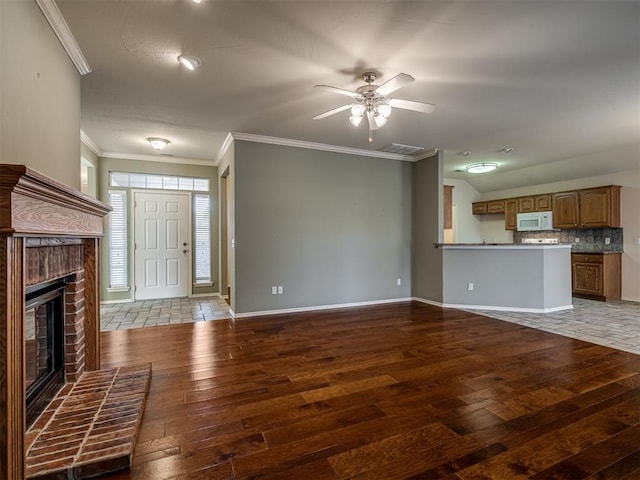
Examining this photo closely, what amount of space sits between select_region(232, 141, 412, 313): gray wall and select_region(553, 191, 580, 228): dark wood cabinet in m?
3.51

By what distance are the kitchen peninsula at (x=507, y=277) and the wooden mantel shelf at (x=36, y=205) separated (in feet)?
16.1

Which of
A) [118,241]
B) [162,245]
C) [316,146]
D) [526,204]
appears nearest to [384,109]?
[316,146]

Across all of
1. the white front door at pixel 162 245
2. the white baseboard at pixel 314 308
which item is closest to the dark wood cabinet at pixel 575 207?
the white baseboard at pixel 314 308

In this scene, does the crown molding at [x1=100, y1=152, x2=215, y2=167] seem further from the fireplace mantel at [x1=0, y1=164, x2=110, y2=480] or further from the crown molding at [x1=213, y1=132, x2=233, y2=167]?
the fireplace mantel at [x1=0, y1=164, x2=110, y2=480]

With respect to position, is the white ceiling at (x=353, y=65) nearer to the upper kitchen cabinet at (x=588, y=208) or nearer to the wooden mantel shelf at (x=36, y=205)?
the wooden mantel shelf at (x=36, y=205)

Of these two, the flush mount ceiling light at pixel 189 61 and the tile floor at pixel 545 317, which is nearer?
the flush mount ceiling light at pixel 189 61

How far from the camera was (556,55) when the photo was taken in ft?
8.39

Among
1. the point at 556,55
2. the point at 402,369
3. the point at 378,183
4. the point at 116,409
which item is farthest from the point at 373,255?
the point at 116,409

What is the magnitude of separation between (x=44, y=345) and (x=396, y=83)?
322 centimetres

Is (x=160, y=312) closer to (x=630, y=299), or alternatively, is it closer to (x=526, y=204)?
(x=526, y=204)

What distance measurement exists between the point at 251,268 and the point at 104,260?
2.86 meters

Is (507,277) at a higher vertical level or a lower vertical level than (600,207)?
lower

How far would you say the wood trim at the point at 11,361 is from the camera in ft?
3.80

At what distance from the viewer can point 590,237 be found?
654 cm
